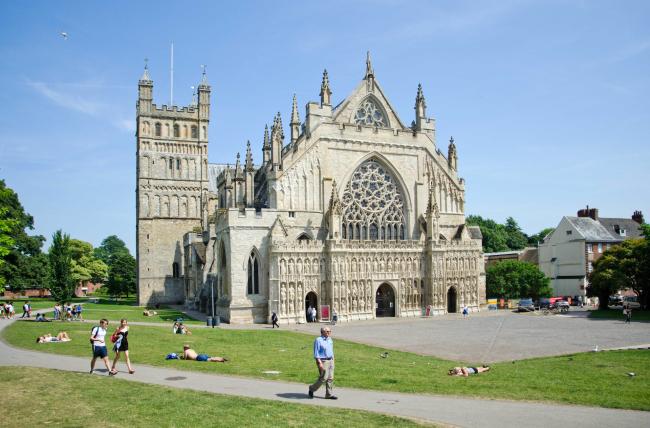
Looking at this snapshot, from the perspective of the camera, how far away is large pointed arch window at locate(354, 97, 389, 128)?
178 ft

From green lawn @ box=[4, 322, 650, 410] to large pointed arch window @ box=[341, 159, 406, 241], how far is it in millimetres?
22485

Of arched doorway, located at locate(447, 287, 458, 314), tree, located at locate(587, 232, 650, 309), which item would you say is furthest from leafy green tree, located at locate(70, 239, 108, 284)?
tree, located at locate(587, 232, 650, 309)

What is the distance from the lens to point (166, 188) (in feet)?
244

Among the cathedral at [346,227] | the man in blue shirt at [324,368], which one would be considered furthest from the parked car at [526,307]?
the man in blue shirt at [324,368]

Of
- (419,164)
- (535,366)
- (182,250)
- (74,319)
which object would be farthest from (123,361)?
(182,250)

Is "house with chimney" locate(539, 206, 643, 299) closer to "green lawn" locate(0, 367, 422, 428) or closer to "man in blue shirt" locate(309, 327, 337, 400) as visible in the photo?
"man in blue shirt" locate(309, 327, 337, 400)

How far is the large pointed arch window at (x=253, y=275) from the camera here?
46.7 meters

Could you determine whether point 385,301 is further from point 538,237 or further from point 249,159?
point 538,237

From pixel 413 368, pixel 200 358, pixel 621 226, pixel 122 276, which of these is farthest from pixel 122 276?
pixel 413 368

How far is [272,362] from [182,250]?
5436 centimetres

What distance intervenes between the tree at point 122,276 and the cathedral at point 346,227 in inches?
1166

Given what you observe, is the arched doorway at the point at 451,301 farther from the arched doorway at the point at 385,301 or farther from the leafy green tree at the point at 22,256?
the leafy green tree at the point at 22,256

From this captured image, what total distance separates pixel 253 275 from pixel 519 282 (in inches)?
1350

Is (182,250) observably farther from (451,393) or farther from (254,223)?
(451,393)
